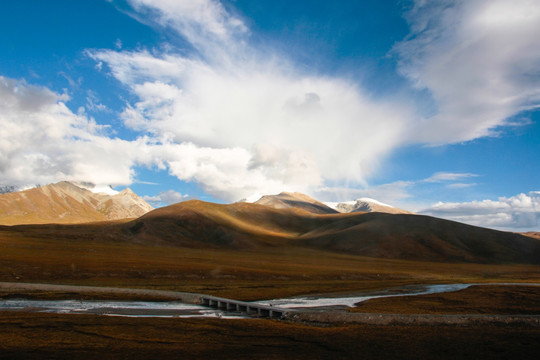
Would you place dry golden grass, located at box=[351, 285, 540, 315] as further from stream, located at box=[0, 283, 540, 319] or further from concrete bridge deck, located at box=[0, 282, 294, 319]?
concrete bridge deck, located at box=[0, 282, 294, 319]

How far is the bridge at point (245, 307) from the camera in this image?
3716cm

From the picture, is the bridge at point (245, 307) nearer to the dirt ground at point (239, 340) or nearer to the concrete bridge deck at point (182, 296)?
the concrete bridge deck at point (182, 296)

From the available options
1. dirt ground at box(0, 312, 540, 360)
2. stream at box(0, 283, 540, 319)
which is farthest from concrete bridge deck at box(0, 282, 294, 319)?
dirt ground at box(0, 312, 540, 360)

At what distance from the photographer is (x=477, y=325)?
3284 cm

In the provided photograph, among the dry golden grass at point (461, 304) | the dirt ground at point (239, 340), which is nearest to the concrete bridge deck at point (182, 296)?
the dirt ground at point (239, 340)

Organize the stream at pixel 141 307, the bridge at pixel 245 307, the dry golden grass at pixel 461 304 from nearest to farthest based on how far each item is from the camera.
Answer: the stream at pixel 141 307 → the bridge at pixel 245 307 → the dry golden grass at pixel 461 304

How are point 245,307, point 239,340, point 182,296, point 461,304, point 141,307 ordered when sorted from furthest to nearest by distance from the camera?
point 182,296 < point 461,304 < point 245,307 < point 141,307 < point 239,340

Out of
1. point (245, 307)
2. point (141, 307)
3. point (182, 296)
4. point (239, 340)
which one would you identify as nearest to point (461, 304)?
point (245, 307)

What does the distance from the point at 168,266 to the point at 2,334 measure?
188 ft

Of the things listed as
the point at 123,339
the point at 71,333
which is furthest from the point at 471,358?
the point at 71,333

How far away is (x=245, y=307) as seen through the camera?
137ft

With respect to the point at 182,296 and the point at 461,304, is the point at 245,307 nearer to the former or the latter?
the point at 182,296

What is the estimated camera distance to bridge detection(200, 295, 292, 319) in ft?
122

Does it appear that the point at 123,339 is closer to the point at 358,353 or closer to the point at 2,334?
the point at 2,334
